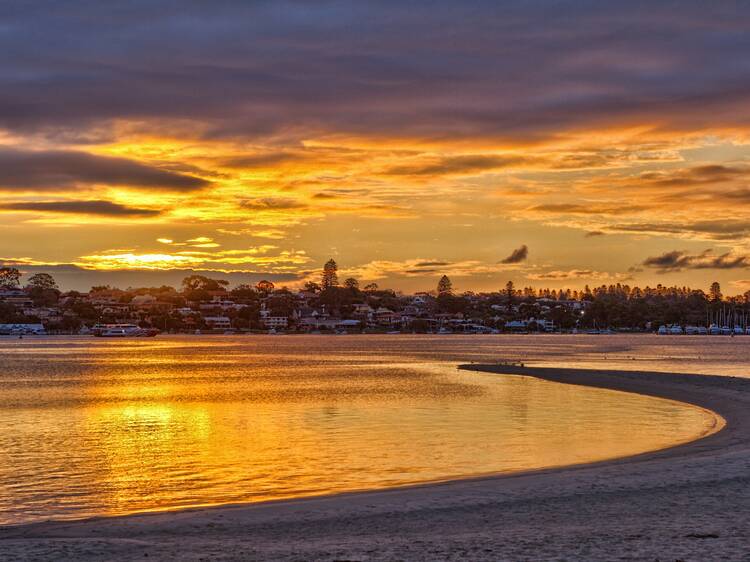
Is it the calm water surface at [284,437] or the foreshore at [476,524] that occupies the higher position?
the foreshore at [476,524]

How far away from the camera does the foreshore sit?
613 inches

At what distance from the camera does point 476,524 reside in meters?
18.4

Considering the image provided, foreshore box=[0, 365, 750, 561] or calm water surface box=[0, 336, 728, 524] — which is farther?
calm water surface box=[0, 336, 728, 524]

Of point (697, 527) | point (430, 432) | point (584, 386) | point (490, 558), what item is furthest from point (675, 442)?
point (584, 386)

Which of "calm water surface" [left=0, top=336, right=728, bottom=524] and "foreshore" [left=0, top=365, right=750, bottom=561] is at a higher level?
"foreshore" [left=0, top=365, right=750, bottom=561]

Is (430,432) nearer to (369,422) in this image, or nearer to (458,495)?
(369,422)

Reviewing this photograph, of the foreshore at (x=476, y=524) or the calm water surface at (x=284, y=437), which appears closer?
the foreshore at (x=476, y=524)

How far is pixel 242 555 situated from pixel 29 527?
21.1ft

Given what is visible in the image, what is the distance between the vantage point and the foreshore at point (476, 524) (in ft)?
51.1

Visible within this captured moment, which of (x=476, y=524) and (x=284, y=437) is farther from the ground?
(x=476, y=524)

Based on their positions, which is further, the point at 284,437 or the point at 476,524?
the point at 284,437

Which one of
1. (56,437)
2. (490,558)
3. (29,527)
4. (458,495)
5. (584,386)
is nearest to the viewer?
(490,558)

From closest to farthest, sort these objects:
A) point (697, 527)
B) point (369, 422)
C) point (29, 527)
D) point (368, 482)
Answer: point (697, 527) → point (29, 527) → point (368, 482) → point (369, 422)

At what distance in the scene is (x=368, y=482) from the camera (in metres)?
26.2
